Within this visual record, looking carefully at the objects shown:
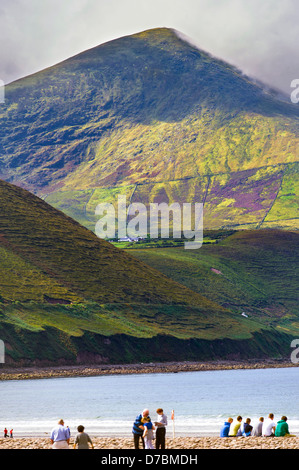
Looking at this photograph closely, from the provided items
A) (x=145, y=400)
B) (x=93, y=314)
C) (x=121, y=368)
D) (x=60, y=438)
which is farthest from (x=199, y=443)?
(x=93, y=314)

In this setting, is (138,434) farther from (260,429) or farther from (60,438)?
(260,429)

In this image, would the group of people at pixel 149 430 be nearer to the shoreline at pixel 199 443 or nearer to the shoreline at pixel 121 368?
the shoreline at pixel 199 443

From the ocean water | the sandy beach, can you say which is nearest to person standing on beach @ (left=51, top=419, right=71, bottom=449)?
the sandy beach

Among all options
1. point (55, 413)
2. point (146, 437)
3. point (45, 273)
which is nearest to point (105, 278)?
point (45, 273)

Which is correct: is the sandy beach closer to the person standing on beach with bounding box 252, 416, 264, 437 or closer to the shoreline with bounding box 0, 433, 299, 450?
the shoreline with bounding box 0, 433, 299, 450

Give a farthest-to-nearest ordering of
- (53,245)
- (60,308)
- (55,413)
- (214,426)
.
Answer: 1. (53,245)
2. (60,308)
3. (55,413)
4. (214,426)

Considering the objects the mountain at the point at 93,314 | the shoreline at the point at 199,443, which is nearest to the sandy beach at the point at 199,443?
the shoreline at the point at 199,443

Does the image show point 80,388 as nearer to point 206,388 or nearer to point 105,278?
point 206,388
